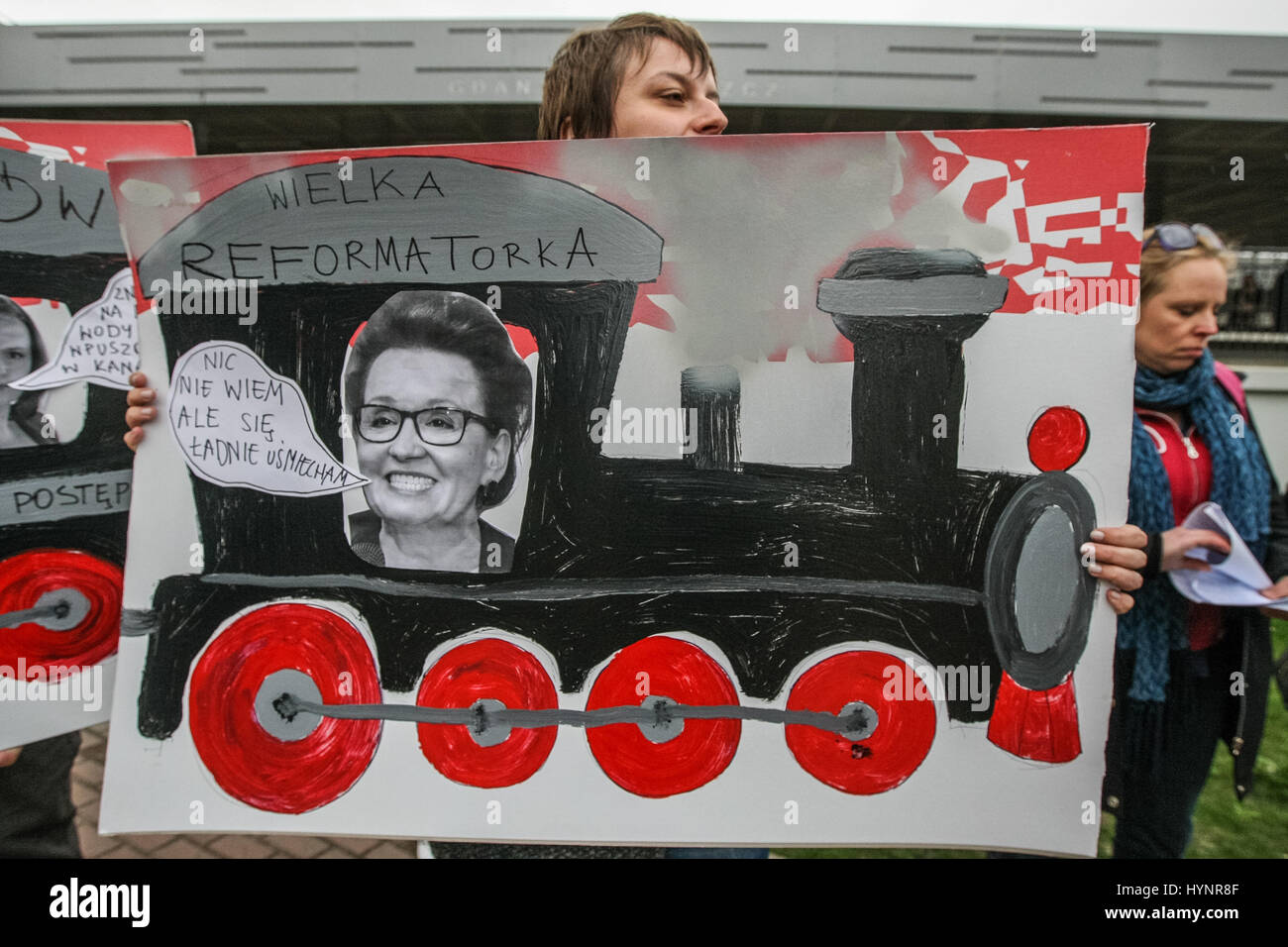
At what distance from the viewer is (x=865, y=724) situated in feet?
4.46

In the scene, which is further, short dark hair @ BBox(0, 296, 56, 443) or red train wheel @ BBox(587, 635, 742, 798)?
short dark hair @ BBox(0, 296, 56, 443)

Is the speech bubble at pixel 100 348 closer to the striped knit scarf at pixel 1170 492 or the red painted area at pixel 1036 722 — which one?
the red painted area at pixel 1036 722

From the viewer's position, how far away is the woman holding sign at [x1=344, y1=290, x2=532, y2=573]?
4.58ft

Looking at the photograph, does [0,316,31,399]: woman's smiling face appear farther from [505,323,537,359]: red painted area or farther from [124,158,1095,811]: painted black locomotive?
[505,323,537,359]: red painted area

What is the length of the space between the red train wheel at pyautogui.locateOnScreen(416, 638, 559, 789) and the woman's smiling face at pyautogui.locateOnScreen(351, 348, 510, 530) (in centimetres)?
25

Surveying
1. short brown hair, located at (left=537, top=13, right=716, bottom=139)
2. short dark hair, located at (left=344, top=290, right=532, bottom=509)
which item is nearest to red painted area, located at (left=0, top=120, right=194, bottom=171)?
short dark hair, located at (left=344, top=290, right=532, bottom=509)

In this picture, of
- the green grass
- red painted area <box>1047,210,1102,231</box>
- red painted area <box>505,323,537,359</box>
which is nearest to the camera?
red painted area <box>1047,210,1102,231</box>

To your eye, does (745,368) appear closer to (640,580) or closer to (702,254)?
(702,254)

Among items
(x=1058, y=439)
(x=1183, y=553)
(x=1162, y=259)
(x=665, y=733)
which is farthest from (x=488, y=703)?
(x=1162, y=259)

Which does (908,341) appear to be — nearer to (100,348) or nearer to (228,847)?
(100,348)

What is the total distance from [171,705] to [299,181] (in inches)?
40.2

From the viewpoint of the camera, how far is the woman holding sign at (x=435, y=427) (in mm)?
1397

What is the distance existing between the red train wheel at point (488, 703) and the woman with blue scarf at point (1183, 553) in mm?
1203

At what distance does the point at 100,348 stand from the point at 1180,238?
88.8 inches
